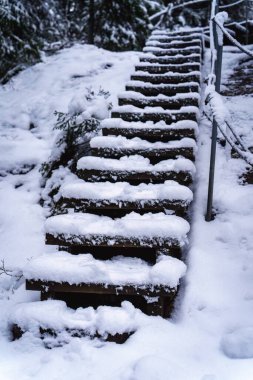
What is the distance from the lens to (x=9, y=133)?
4805 mm

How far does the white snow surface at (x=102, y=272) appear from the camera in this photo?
2086 millimetres

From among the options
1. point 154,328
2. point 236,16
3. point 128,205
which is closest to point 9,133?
point 128,205

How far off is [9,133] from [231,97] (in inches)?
112

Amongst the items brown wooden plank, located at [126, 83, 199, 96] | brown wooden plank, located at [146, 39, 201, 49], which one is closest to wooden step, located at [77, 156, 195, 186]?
brown wooden plank, located at [126, 83, 199, 96]

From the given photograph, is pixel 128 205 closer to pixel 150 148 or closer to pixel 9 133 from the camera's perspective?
pixel 150 148

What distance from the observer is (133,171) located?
293 cm

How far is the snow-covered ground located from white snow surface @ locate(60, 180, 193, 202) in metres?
0.28

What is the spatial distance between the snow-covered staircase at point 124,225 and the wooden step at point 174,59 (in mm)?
1299

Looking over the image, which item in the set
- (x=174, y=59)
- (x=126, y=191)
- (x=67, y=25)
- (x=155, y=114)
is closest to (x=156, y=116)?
(x=155, y=114)

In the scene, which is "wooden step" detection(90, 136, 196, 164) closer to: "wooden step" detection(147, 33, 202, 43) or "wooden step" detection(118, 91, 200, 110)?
"wooden step" detection(118, 91, 200, 110)

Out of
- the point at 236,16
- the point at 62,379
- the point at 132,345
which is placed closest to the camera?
the point at 62,379

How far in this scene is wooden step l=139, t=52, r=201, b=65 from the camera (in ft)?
16.2

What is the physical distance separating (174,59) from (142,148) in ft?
7.83

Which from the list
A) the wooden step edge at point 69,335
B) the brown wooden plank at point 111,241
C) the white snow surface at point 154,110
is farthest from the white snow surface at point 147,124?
the wooden step edge at point 69,335
